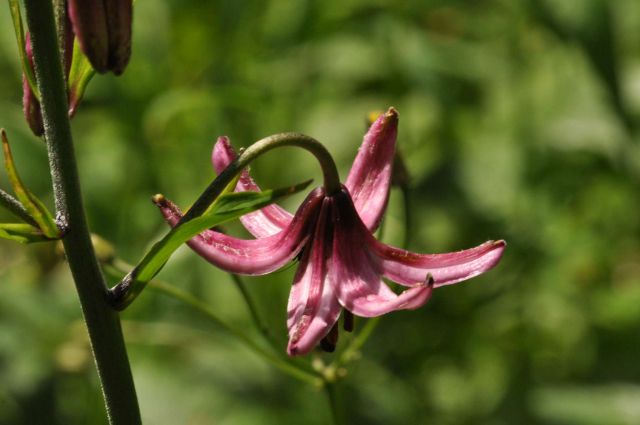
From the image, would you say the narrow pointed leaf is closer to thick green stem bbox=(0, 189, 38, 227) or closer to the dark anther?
thick green stem bbox=(0, 189, 38, 227)

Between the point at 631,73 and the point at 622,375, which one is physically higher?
the point at 631,73

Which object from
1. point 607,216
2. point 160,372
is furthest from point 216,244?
point 607,216

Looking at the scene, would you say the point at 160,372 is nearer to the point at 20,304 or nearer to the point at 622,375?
the point at 20,304

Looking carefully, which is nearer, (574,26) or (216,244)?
(216,244)

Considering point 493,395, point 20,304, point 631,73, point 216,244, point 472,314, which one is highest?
point 216,244

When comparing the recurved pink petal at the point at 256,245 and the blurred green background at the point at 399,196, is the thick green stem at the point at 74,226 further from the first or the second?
the blurred green background at the point at 399,196

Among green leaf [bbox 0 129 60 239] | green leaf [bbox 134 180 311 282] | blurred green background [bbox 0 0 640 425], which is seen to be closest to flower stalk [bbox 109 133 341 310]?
green leaf [bbox 134 180 311 282]

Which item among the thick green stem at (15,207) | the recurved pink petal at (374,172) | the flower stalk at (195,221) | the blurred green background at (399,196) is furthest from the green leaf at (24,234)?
the blurred green background at (399,196)
